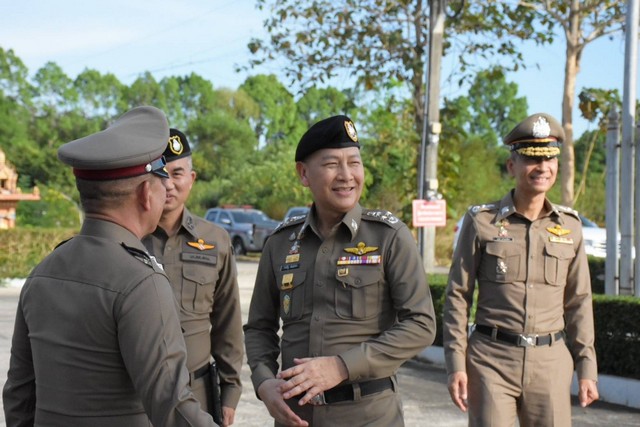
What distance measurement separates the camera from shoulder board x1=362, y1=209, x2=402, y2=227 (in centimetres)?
375

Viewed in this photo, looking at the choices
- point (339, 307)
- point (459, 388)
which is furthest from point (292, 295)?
point (459, 388)

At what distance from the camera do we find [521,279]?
16.0 ft

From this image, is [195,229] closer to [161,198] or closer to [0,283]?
[161,198]

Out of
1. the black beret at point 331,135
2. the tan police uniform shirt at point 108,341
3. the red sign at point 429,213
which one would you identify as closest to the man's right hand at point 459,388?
the black beret at point 331,135

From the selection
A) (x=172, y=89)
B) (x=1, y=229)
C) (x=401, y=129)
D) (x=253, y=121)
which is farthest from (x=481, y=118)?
(x=1, y=229)

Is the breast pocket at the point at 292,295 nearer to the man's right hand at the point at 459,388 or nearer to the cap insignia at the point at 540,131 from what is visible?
the man's right hand at the point at 459,388

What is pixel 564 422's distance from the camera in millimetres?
4695

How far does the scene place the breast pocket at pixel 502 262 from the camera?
4.91 meters

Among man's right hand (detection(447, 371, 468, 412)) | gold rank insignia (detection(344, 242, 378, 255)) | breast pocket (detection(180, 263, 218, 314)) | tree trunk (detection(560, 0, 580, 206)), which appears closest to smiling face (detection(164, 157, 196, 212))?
breast pocket (detection(180, 263, 218, 314))

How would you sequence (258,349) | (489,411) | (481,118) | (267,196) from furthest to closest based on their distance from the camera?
(481,118) < (267,196) < (489,411) < (258,349)

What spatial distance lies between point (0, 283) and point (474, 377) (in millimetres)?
17945

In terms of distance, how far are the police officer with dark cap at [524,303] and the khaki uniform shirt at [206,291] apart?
3.62ft

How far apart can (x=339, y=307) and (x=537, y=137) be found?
5.92 feet

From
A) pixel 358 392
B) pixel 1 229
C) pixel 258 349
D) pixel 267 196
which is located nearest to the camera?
pixel 358 392
